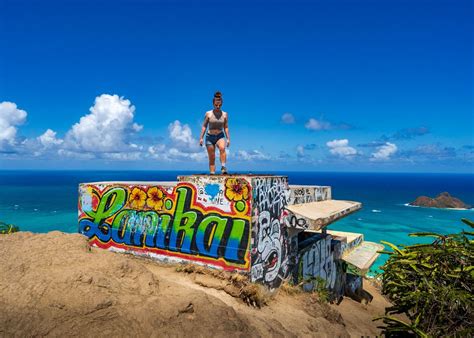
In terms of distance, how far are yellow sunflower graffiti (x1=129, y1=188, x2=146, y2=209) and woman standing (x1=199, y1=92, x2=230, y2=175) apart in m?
2.58

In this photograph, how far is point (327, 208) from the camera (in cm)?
1305

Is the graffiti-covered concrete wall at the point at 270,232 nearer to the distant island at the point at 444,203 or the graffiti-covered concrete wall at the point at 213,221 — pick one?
the graffiti-covered concrete wall at the point at 213,221

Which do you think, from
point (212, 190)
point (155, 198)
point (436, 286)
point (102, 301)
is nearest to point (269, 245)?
point (212, 190)

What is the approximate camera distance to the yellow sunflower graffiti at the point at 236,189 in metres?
9.77

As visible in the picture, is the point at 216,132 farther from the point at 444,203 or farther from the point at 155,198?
the point at 444,203

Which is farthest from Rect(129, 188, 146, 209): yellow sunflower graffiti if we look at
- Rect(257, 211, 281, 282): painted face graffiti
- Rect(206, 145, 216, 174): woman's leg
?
Rect(257, 211, 281, 282): painted face graffiti

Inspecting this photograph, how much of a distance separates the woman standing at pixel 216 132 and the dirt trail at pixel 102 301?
4266mm

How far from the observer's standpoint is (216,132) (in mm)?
11617

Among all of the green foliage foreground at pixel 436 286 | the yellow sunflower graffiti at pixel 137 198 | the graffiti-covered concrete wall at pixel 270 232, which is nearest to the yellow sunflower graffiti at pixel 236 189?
the graffiti-covered concrete wall at pixel 270 232

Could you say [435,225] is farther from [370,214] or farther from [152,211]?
[152,211]

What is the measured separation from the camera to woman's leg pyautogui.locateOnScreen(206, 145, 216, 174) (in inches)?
462

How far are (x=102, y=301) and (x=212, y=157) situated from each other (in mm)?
6698

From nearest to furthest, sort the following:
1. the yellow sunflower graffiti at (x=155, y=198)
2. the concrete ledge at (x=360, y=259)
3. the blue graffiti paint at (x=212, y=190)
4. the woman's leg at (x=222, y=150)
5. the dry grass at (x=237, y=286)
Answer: the dry grass at (x=237, y=286) → the blue graffiti paint at (x=212, y=190) → the yellow sunflower graffiti at (x=155, y=198) → the woman's leg at (x=222, y=150) → the concrete ledge at (x=360, y=259)

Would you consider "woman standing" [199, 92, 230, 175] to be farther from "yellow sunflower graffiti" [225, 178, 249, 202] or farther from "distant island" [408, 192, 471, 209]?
"distant island" [408, 192, 471, 209]
